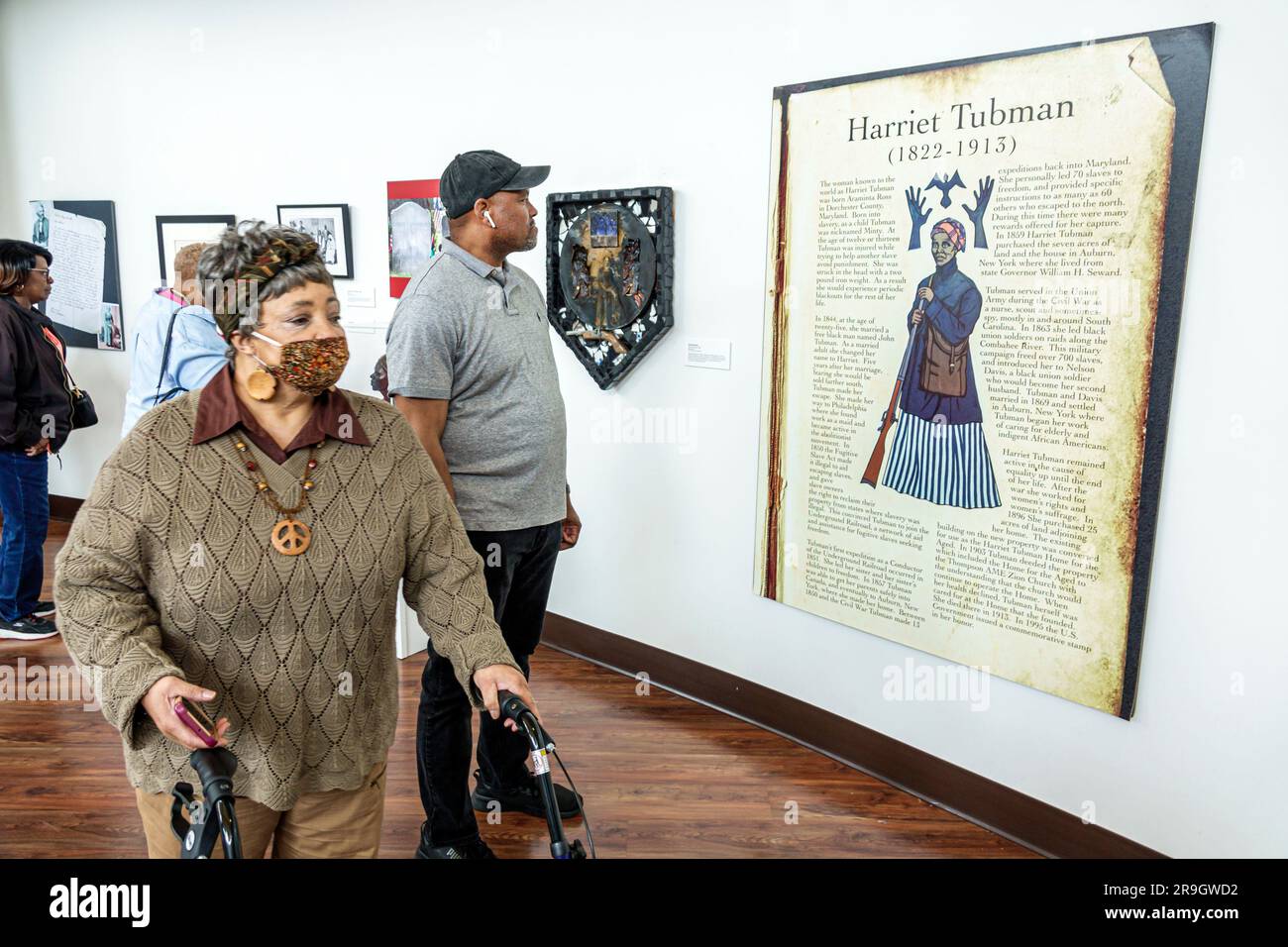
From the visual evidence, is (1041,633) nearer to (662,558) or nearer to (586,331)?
(662,558)

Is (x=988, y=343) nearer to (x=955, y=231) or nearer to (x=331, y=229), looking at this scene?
(x=955, y=231)

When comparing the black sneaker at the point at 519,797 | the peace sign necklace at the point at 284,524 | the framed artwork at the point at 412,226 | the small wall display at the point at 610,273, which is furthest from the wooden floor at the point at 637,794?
the framed artwork at the point at 412,226

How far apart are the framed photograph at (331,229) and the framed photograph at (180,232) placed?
0.57m

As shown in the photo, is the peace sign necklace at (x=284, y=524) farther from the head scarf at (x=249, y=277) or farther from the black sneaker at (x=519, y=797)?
the black sneaker at (x=519, y=797)

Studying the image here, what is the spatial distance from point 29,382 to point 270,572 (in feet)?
11.2

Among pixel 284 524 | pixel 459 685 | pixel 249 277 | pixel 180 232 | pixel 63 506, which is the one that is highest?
pixel 180 232

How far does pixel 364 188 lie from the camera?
4.52 meters

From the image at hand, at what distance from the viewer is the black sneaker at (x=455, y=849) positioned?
2.50 metres

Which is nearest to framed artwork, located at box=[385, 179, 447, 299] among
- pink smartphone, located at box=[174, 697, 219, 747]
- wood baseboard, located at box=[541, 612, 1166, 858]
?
wood baseboard, located at box=[541, 612, 1166, 858]

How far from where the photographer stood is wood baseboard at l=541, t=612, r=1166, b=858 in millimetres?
2674

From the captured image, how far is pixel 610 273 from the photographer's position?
3.64 metres

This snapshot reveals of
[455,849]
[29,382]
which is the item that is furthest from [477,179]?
[29,382]

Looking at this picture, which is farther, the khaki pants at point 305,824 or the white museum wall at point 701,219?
the white museum wall at point 701,219

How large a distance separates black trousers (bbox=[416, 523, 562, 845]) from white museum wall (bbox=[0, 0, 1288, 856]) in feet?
3.53
